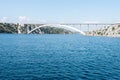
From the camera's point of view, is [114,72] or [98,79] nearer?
[98,79]

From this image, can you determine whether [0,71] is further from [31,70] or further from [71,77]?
[71,77]

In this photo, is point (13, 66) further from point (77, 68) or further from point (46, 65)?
point (77, 68)

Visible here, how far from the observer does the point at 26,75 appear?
4000cm

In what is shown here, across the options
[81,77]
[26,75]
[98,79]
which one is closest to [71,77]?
[81,77]

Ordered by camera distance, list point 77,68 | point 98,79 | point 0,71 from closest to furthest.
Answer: point 98,79
point 0,71
point 77,68

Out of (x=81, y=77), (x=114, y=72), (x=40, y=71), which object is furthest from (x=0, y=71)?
(x=114, y=72)

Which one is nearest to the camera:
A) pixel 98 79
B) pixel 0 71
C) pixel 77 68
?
pixel 98 79

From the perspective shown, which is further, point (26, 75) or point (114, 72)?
point (114, 72)

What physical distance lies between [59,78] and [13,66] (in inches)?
495

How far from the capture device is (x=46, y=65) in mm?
50250

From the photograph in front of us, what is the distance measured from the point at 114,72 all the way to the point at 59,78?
10.6m

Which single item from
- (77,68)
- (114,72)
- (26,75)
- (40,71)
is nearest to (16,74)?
(26,75)

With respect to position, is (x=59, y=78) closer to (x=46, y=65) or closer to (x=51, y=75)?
(x=51, y=75)

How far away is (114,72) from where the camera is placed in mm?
43969
